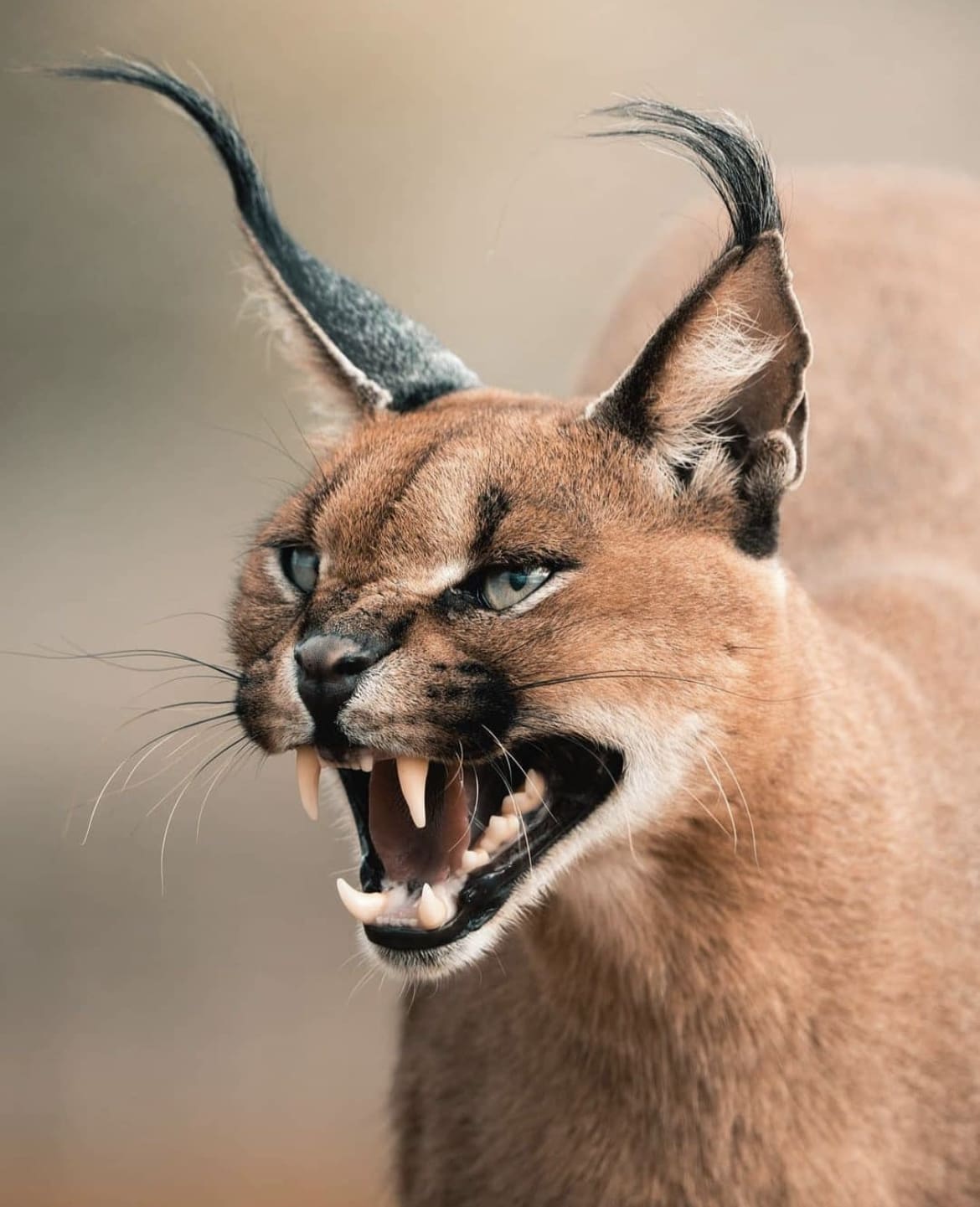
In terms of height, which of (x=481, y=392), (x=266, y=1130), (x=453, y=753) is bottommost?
(x=266, y=1130)

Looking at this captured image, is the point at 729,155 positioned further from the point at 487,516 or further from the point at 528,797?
the point at 528,797

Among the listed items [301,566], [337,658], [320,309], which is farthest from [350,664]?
[320,309]

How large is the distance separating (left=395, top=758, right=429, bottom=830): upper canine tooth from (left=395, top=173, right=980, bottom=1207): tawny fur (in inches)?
14.0

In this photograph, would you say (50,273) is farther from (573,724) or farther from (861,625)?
(573,724)

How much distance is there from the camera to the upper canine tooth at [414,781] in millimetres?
2412

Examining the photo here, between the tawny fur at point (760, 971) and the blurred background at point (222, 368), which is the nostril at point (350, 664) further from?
the blurred background at point (222, 368)

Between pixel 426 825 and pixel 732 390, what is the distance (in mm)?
794

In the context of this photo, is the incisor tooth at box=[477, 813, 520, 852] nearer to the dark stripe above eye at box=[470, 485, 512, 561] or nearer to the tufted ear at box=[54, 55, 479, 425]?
the dark stripe above eye at box=[470, 485, 512, 561]

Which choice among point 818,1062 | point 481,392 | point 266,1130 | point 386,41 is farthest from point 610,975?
point 386,41

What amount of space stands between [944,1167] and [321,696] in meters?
1.36

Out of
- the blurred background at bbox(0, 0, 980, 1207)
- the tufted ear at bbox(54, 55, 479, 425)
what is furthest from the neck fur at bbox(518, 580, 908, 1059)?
the blurred background at bbox(0, 0, 980, 1207)

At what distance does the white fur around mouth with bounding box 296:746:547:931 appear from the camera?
244 cm

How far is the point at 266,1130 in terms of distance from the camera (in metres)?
5.50

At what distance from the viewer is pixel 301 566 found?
274 cm
